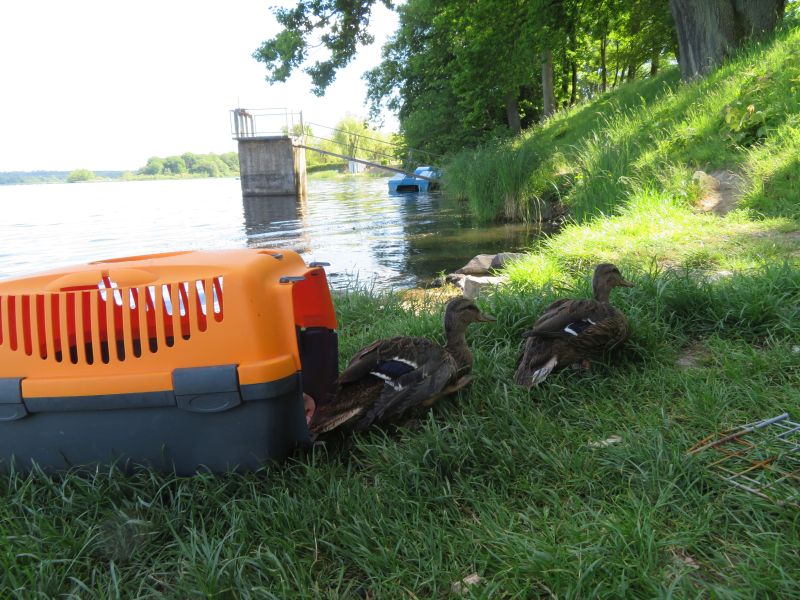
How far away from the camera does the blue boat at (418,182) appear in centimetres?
2812

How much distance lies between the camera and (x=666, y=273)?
15.6 feet

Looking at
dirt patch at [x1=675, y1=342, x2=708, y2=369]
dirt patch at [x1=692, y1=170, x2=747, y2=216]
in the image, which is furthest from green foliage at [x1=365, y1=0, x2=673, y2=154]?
dirt patch at [x1=675, y1=342, x2=708, y2=369]

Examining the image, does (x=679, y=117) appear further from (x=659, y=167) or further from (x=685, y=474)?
(x=685, y=474)

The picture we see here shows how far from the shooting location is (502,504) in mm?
2461

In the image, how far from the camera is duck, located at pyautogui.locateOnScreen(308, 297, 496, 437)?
10.2ft

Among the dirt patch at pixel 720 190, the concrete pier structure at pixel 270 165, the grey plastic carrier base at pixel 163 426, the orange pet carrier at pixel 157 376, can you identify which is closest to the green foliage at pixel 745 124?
the dirt patch at pixel 720 190

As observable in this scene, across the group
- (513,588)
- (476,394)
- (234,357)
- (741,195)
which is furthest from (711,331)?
(741,195)

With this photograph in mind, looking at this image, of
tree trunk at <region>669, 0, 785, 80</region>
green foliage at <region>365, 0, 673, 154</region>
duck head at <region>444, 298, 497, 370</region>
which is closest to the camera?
duck head at <region>444, 298, 497, 370</region>

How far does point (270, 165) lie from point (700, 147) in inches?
1083

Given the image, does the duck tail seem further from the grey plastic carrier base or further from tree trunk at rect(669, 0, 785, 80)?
tree trunk at rect(669, 0, 785, 80)

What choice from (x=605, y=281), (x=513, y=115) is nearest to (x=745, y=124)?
(x=605, y=281)

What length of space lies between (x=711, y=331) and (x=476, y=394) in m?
1.70

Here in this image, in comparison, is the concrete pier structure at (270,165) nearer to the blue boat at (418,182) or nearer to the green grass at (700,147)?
the blue boat at (418,182)

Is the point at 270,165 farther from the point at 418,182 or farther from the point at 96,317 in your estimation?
the point at 96,317
